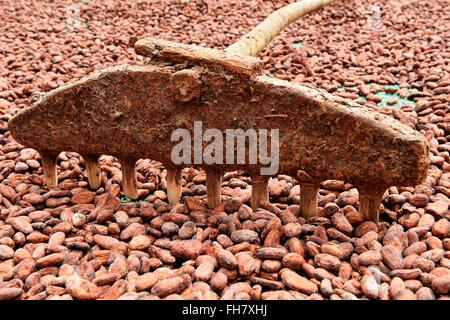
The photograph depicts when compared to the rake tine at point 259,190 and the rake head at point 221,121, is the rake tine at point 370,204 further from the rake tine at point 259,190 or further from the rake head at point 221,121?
the rake tine at point 259,190

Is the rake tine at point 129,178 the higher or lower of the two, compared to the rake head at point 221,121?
lower

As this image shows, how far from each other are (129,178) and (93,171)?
0.66 feet

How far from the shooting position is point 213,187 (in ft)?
4.98

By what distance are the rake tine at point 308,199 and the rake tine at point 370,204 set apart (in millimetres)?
168

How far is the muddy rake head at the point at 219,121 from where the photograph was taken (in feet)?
3.96

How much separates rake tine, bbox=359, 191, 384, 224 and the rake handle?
1107 millimetres

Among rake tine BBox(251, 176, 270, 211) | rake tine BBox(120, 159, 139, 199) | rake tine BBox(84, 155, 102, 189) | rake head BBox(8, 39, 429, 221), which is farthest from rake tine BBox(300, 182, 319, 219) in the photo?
rake tine BBox(84, 155, 102, 189)

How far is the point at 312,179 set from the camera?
52.7 inches

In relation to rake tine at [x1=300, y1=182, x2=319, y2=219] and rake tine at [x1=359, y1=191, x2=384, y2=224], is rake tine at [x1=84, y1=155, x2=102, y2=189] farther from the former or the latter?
rake tine at [x1=359, y1=191, x2=384, y2=224]

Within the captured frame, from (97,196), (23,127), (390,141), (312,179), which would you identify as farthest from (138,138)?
(390,141)

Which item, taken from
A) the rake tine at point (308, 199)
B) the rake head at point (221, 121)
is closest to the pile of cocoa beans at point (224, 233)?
the rake tine at point (308, 199)

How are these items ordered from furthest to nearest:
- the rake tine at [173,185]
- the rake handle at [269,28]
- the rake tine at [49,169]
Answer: the rake handle at [269,28] < the rake tine at [49,169] < the rake tine at [173,185]

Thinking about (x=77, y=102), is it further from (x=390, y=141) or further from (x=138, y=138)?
(x=390, y=141)

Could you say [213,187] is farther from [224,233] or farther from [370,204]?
[370,204]
